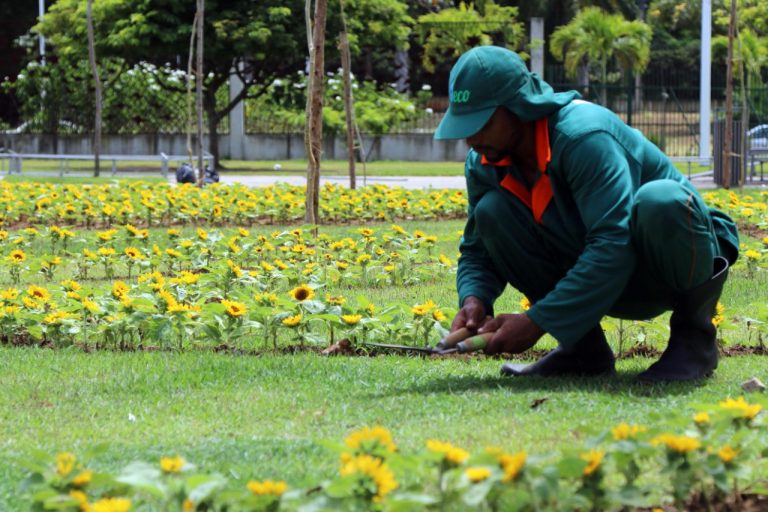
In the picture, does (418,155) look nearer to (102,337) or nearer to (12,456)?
(102,337)

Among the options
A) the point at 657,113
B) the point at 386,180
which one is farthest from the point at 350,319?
the point at 657,113

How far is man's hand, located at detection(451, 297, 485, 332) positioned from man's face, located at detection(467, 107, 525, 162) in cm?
48

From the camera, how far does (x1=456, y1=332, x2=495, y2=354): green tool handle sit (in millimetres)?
4035

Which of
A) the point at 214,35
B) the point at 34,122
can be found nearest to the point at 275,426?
the point at 214,35

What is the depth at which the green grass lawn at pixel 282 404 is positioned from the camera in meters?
3.67

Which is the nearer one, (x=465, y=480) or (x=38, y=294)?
(x=465, y=480)

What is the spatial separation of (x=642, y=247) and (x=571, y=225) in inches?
10.4

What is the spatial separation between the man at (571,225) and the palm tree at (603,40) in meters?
29.1

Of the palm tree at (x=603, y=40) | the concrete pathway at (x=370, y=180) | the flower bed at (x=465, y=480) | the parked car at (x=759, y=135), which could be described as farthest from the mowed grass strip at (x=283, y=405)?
the palm tree at (x=603, y=40)

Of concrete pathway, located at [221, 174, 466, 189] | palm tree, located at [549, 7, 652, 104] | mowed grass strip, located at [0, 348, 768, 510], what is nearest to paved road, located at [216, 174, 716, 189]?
concrete pathway, located at [221, 174, 466, 189]

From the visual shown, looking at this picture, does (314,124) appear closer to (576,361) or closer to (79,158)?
(576,361)

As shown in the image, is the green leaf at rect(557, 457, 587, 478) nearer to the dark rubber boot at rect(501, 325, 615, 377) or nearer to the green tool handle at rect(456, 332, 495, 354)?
the green tool handle at rect(456, 332, 495, 354)

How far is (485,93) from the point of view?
4.09 m

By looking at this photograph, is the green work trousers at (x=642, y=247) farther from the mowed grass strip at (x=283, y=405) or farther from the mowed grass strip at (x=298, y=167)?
the mowed grass strip at (x=298, y=167)
